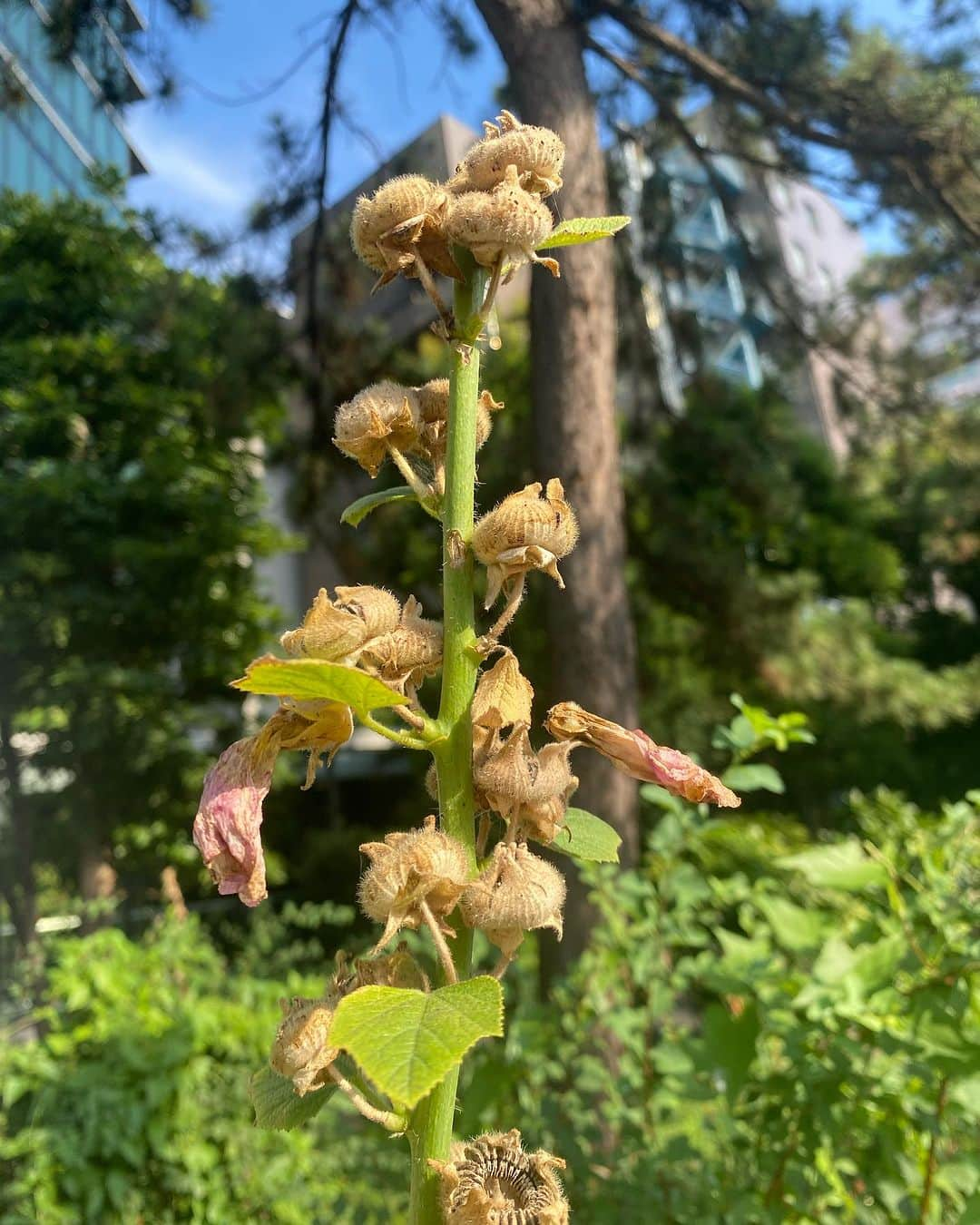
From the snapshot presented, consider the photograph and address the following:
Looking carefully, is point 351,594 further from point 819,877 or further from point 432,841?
point 819,877

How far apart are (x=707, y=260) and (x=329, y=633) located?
5417 millimetres

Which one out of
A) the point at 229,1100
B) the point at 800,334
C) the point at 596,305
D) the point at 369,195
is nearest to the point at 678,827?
the point at 369,195

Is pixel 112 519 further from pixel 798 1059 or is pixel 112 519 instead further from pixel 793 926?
pixel 798 1059

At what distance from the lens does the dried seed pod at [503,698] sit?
0.56 meters

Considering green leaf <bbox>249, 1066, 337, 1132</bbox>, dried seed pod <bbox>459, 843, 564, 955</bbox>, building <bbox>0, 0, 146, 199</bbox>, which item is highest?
building <bbox>0, 0, 146, 199</bbox>

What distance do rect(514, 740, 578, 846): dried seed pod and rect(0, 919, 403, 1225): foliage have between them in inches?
57.2

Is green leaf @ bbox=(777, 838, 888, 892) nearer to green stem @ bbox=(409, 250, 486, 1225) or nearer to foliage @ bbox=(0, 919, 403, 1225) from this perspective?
green stem @ bbox=(409, 250, 486, 1225)

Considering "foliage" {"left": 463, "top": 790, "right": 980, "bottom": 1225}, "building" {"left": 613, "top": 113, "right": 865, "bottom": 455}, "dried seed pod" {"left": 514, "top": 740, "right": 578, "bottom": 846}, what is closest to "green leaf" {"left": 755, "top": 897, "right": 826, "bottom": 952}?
"foliage" {"left": 463, "top": 790, "right": 980, "bottom": 1225}

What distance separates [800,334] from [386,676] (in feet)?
16.1

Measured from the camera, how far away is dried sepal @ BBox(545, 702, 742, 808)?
55cm

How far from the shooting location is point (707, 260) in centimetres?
522

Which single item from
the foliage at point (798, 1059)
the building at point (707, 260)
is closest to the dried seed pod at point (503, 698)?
the foliage at point (798, 1059)

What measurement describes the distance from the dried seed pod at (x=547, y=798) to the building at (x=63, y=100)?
4.32 metres

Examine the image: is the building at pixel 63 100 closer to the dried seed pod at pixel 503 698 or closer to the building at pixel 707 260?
the building at pixel 707 260
